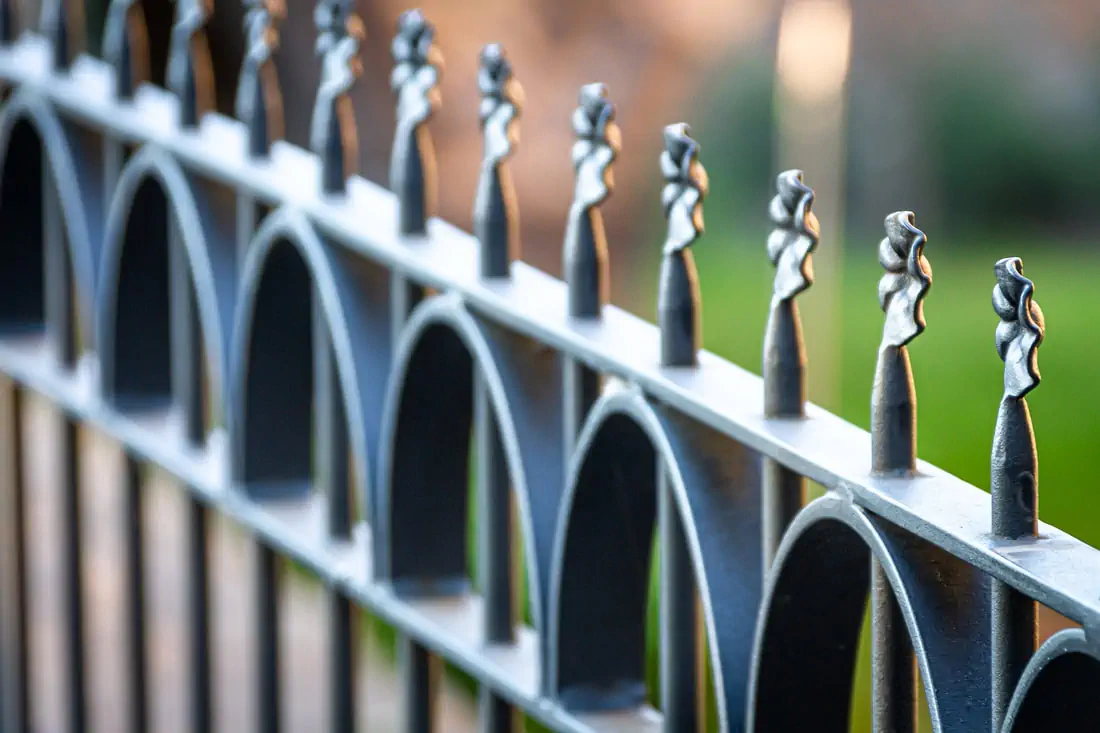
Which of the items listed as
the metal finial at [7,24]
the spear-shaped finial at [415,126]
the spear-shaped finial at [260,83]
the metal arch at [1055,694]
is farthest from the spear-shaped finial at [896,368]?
the metal finial at [7,24]

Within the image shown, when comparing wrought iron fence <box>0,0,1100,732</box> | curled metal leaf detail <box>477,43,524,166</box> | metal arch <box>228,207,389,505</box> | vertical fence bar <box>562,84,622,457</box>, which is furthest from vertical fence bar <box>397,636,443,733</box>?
curled metal leaf detail <box>477,43,524,166</box>

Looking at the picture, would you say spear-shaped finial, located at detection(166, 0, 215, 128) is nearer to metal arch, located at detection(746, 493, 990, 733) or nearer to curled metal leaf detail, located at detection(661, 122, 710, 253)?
curled metal leaf detail, located at detection(661, 122, 710, 253)

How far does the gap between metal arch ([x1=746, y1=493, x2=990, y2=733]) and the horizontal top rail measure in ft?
0.08

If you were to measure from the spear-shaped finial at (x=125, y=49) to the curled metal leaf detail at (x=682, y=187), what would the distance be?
0.79 m

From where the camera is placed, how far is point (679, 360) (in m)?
1.08

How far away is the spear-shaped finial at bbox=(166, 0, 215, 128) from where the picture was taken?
62.7 inches

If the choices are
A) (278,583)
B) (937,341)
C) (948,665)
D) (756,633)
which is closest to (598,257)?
(756,633)

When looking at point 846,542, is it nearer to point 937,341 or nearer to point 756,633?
point 756,633

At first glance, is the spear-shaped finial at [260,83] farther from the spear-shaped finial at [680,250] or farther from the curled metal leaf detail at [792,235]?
the curled metal leaf detail at [792,235]

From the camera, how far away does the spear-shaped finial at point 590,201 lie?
1.15 metres

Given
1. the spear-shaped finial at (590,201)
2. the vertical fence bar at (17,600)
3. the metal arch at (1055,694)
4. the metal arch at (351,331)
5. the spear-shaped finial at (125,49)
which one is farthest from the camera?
the vertical fence bar at (17,600)

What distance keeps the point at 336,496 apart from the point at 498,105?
1.17 feet

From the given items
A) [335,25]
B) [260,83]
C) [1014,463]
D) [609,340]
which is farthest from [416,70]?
[1014,463]

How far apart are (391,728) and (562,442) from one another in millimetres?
2595
